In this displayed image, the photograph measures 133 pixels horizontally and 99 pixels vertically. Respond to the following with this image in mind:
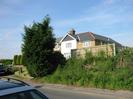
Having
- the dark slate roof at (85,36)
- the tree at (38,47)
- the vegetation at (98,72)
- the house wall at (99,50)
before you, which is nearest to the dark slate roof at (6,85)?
the vegetation at (98,72)

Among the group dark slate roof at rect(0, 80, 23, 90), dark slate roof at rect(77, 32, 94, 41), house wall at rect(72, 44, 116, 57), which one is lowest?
dark slate roof at rect(0, 80, 23, 90)

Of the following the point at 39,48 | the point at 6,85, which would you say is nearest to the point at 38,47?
the point at 39,48

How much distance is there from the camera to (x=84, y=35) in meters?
82.1

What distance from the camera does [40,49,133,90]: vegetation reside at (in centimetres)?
2164

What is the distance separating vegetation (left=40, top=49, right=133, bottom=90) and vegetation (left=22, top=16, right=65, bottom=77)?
1239mm

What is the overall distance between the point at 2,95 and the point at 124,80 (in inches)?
654

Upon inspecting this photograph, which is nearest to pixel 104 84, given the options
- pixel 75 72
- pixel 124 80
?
pixel 124 80

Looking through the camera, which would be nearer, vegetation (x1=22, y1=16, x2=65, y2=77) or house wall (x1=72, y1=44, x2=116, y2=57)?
house wall (x1=72, y1=44, x2=116, y2=57)

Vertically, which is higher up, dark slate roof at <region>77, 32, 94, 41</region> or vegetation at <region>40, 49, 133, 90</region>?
dark slate roof at <region>77, 32, 94, 41</region>

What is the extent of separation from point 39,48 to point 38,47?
14 cm

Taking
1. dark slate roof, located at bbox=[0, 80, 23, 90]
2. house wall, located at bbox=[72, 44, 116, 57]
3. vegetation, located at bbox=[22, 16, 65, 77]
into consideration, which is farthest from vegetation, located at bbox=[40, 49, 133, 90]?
dark slate roof, located at bbox=[0, 80, 23, 90]

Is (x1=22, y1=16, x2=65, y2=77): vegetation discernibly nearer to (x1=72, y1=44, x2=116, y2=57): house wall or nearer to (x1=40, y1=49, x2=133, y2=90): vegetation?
(x1=40, y1=49, x2=133, y2=90): vegetation

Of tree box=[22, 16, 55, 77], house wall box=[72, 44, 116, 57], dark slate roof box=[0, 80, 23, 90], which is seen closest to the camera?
dark slate roof box=[0, 80, 23, 90]

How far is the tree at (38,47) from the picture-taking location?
29.5 meters
